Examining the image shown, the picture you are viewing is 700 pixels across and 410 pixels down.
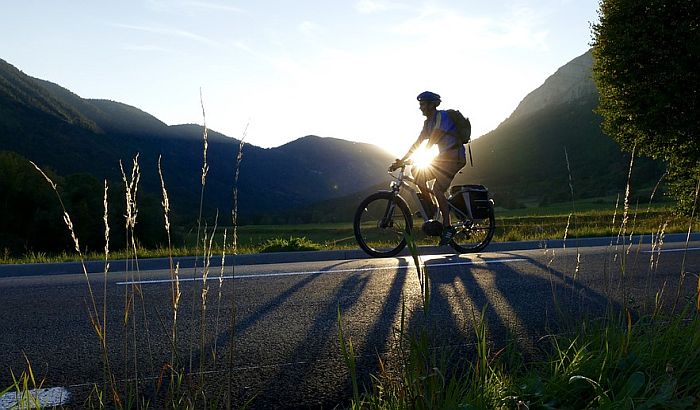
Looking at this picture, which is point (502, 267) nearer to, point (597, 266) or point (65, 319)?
point (597, 266)

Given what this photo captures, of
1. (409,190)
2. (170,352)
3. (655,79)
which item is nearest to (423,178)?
(409,190)

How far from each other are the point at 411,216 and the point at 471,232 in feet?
3.92

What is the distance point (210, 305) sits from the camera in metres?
5.46

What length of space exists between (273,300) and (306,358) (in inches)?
74.0

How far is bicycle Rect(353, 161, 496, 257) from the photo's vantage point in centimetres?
993

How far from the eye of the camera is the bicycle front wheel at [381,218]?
9.90m

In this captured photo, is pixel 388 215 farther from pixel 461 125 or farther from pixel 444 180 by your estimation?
pixel 461 125

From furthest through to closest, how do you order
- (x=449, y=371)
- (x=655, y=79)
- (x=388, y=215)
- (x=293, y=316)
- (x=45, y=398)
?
(x=655, y=79), (x=388, y=215), (x=293, y=316), (x=449, y=371), (x=45, y=398)

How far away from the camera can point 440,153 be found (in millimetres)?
9719

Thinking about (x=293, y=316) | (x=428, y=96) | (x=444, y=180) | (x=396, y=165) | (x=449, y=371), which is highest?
(x=428, y=96)

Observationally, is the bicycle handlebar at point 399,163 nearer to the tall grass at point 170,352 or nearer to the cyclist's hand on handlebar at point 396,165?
the cyclist's hand on handlebar at point 396,165

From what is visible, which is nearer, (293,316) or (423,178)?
(293,316)

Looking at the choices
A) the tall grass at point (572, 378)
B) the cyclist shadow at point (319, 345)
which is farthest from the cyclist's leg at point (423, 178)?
the tall grass at point (572, 378)

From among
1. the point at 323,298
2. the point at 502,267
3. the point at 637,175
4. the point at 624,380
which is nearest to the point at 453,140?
the point at 502,267
